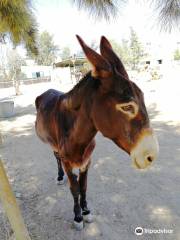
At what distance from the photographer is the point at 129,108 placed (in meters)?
1.34

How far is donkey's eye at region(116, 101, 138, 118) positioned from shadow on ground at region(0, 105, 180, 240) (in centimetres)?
122

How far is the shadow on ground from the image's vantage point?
2186 millimetres

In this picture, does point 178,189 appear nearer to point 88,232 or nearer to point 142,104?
point 88,232

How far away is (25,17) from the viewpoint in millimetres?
3283

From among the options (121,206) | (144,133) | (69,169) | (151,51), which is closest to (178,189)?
(121,206)

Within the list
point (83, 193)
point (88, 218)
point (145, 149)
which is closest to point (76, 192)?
point (83, 193)

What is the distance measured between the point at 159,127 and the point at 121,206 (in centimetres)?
330

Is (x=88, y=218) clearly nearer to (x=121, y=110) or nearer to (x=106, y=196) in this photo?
(x=106, y=196)

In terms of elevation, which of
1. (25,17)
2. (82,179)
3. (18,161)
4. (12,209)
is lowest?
(18,161)

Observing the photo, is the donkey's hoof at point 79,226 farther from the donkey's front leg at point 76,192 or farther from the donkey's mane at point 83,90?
the donkey's mane at point 83,90

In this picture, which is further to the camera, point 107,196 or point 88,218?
point 107,196

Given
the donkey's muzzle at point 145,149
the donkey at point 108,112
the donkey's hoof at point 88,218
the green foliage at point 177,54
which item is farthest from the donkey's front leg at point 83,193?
the green foliage at point 177,54

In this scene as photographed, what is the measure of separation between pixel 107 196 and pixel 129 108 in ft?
5.39

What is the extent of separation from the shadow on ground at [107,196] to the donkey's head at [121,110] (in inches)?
42.1
